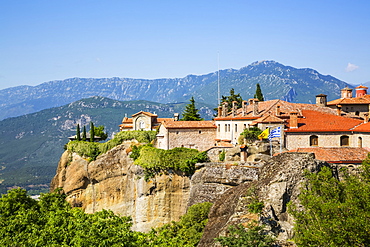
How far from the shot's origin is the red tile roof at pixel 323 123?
4581 centimetres

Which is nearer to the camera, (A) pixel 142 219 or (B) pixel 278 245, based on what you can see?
(B) pixel 278 245

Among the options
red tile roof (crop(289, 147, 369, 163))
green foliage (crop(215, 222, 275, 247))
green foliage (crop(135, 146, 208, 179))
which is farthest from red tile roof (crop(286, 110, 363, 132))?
green foliage (crop(215, 222, 275, 247))

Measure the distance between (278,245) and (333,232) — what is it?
3.47 meters

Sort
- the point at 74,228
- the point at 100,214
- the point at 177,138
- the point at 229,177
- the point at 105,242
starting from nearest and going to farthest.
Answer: the point at 105,242
the point at 74,228
the point at 100,214
the point at 229,177
the point at 177,138

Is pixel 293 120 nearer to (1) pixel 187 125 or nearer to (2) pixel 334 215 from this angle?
(1) pixel 187 125

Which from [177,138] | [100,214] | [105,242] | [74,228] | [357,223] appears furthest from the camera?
[177,138]

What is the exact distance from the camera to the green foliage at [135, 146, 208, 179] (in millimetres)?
46500

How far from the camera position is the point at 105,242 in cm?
2161

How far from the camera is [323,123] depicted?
155ft

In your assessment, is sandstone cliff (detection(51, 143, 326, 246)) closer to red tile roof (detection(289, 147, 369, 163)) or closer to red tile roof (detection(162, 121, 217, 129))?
red tile roof (detection(289, 147, 369, 163))

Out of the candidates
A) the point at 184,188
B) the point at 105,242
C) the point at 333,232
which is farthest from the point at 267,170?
the point at 184,188

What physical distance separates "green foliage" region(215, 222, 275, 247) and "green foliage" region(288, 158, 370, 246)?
1508 mm

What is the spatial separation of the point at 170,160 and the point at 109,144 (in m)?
14.1

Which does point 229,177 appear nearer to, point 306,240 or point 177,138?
point 177,138
